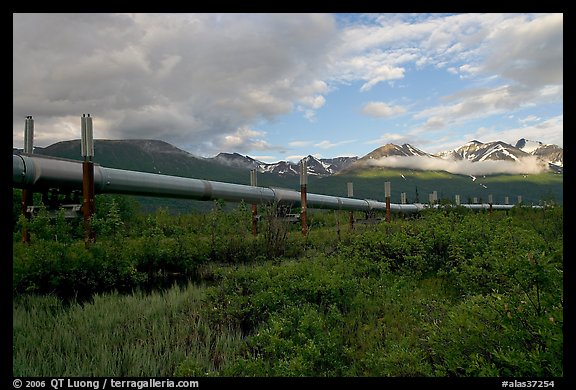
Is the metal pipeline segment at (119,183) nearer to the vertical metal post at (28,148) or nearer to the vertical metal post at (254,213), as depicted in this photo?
the vertical metal post at (254,213)

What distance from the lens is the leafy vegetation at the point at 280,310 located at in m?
2.91

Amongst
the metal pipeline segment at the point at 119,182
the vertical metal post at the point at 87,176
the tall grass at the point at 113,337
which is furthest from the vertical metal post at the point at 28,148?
the tall grass at the point at 113,337

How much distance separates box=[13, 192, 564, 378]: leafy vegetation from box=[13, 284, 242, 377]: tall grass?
0.02 metres

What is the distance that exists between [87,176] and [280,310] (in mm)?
4378

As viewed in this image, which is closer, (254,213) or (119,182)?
(119,182)

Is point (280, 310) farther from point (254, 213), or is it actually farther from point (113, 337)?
point (254, 213)

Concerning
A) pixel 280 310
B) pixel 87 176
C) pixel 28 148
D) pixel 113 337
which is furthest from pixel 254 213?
pixel 113 337

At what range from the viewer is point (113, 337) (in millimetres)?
3742

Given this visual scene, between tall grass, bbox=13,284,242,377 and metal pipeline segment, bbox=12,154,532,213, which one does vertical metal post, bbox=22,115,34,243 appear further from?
tall grass, bbox=13,284,242,377

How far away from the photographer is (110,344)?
3.57 meters

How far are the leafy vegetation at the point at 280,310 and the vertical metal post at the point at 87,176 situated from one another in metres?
0.27

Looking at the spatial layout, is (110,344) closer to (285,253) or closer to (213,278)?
(213,278)
